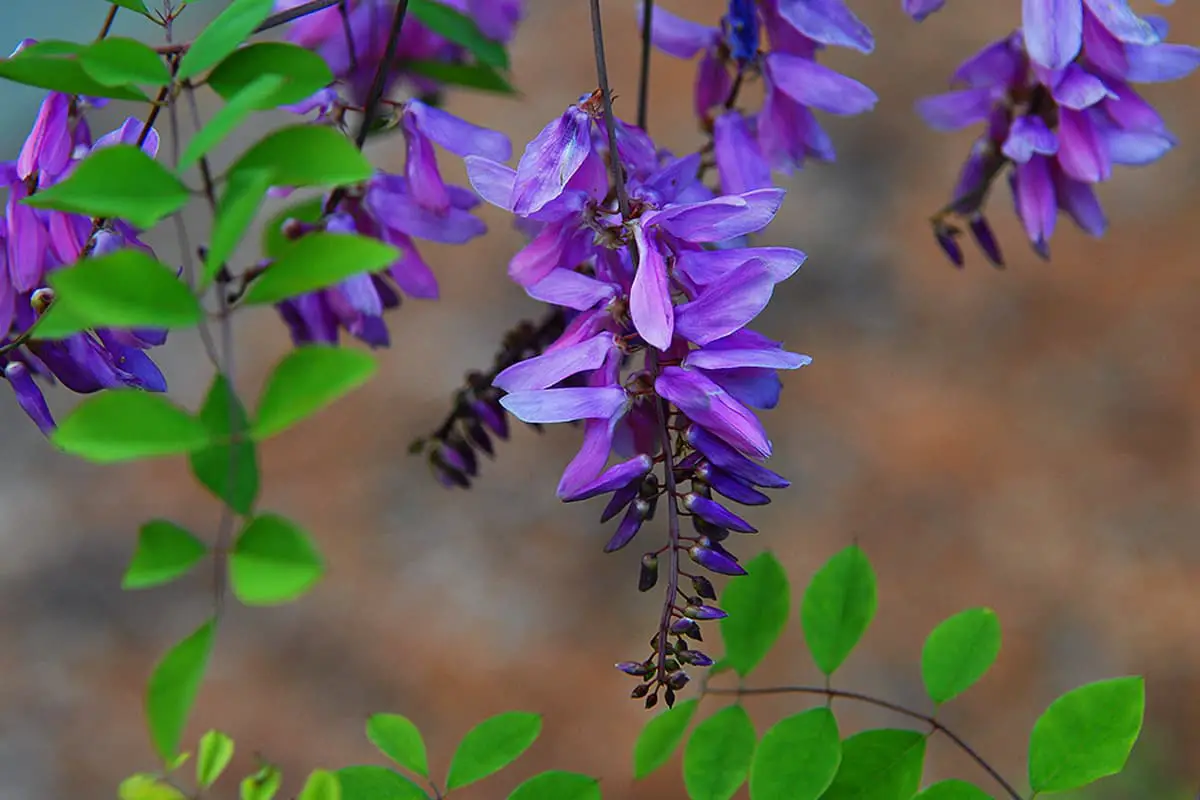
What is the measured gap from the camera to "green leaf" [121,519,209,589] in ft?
0.84

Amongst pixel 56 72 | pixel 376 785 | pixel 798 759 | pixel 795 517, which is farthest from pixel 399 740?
pixel 795 517

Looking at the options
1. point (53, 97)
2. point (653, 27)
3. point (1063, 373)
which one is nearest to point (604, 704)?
point (1063, 373)

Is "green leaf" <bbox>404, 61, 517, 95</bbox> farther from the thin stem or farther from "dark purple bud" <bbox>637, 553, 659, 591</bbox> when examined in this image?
"dark purple bud" <bbox>637, 553, 659, 591</bbox>

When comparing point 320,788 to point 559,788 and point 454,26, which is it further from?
point 454,26

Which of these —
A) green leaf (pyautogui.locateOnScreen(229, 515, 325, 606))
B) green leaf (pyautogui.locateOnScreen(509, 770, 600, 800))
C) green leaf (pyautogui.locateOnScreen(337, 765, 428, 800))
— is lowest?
green leaf (pyautogui.locateOnScreen(337, 765, 428, 800))

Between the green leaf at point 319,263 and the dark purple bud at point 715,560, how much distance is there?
0.45ft

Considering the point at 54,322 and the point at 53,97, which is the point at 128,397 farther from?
the point at 53,97

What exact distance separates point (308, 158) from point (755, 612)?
0.24 m

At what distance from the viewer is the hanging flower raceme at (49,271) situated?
1.21 feet

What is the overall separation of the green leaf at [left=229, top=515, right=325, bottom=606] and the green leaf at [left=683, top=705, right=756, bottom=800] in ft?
0.68

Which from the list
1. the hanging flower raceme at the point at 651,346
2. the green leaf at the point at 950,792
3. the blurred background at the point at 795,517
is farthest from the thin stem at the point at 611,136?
the blurred background at the point at 795,517

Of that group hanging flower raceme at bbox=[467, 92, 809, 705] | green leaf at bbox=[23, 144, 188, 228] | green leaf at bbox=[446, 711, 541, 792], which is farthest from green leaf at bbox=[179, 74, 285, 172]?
green leaf at bbox=[446, 711, 541, 792]

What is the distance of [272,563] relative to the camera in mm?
242

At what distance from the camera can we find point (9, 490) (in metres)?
1.44
